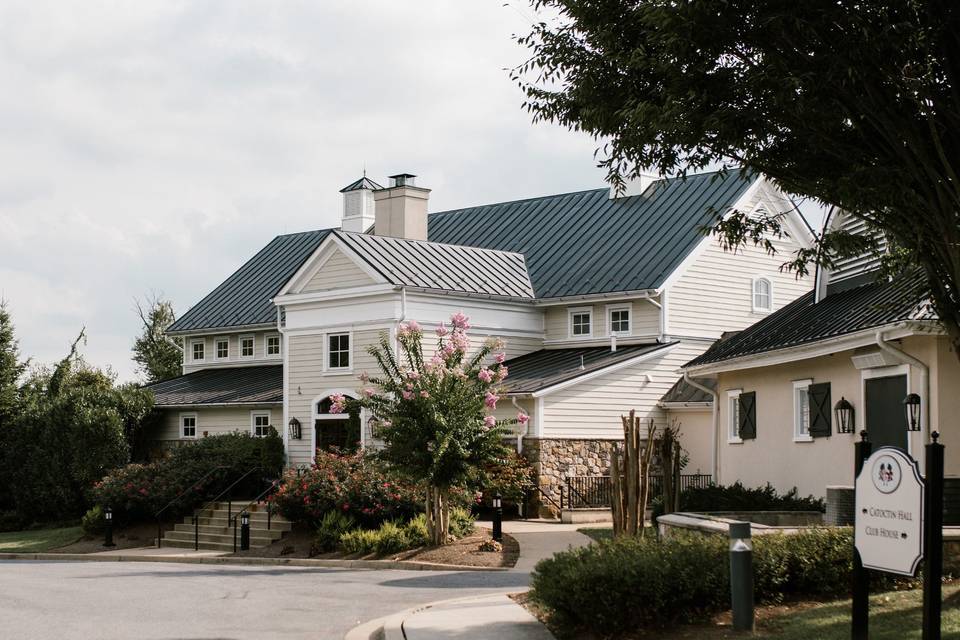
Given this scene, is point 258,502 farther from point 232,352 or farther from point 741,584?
point 741,584

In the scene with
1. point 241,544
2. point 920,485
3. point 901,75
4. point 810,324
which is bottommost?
point 241,544

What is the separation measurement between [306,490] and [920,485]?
19.6 m

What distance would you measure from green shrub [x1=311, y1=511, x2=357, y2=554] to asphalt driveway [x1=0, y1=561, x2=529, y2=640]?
227 centimetres

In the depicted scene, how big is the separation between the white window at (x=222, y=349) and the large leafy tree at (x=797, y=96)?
31.4 m

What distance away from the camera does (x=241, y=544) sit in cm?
2761

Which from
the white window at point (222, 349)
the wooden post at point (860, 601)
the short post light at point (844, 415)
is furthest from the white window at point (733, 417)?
the white window at point (222, 349)

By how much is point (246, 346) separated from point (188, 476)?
11.2 meters

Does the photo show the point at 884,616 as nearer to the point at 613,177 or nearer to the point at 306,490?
the point at 613,177

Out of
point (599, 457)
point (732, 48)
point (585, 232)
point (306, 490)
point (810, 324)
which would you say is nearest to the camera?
point (732, 48)

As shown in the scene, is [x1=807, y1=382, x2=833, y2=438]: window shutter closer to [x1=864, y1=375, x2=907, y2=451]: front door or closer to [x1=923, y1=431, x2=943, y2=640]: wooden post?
[x1=864, y1=375, x2=907, y2=451]: front door

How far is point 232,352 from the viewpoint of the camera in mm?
43188

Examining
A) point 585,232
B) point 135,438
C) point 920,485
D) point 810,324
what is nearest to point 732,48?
point 920,485

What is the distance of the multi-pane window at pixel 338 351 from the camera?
33938 mm

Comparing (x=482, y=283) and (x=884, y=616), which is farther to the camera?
(x=482, y=283)
